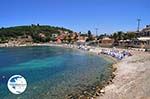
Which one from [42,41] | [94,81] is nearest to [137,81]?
[94,81]

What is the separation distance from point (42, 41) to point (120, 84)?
164 metres

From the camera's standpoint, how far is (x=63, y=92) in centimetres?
2697

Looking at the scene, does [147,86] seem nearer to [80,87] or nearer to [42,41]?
[80,87]

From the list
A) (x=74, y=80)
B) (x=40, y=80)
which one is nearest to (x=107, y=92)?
(x=74, y=80)

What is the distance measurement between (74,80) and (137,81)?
7572 millimetres

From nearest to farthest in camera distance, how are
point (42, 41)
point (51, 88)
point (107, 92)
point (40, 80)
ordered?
point (107, 92), point (51, 88), point (40, 80), point (42, 41)

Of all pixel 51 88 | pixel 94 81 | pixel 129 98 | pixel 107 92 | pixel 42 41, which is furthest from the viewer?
pixel 42 41

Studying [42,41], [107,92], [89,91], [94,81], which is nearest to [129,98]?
[107,92]

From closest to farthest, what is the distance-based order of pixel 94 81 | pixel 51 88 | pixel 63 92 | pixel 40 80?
pixel 63 92 → pixel 51 88 → pixel 94 81 → pixel 40 80

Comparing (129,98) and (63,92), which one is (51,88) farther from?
(129,98)

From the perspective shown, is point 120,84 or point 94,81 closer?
point 120,84

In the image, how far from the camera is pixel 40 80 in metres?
35.2

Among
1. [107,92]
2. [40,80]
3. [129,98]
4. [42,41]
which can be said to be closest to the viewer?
[129,98]

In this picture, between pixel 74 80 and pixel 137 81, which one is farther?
pixel 74 80
